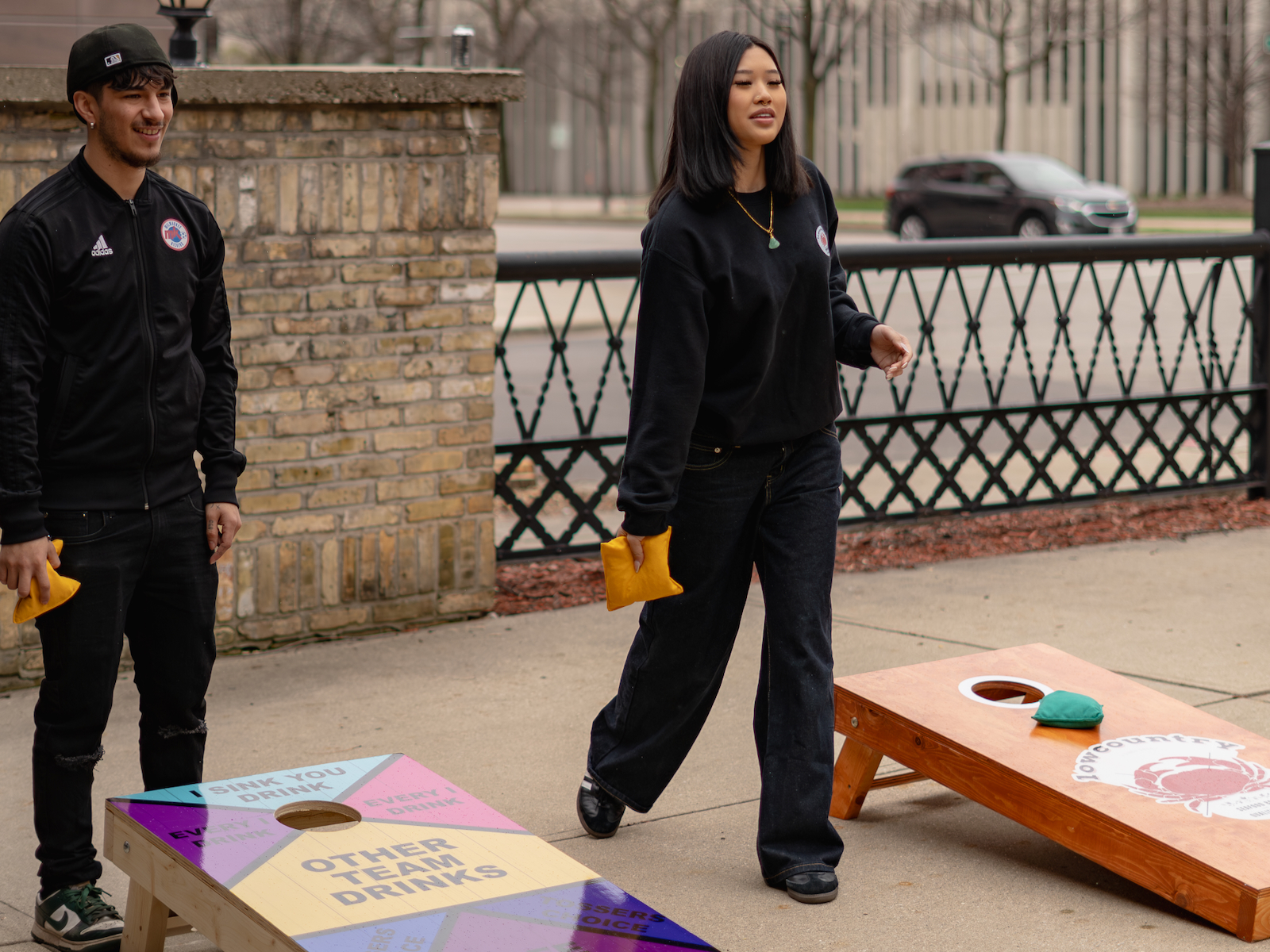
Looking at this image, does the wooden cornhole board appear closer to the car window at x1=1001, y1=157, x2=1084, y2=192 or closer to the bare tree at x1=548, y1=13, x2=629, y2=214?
the car window at x1=1001, y1=157, x2=1084, y2=192

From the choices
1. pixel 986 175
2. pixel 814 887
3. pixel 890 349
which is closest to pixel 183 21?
pixel 890 349

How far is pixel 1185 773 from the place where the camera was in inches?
143

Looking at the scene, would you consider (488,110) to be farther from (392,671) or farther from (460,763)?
(460,763)

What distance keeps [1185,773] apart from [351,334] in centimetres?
329

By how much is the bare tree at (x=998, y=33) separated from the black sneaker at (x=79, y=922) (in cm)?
3951

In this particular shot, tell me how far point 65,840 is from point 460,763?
1.40 m

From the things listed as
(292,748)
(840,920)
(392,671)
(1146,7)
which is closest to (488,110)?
(392,671)

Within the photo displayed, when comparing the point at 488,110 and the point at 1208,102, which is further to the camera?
the point at 1208,102

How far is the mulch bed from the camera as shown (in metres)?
6.59

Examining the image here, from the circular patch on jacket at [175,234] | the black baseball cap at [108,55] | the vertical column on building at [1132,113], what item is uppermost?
the vertical column on building at [1132,113]

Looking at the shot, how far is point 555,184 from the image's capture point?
67125 millimetres

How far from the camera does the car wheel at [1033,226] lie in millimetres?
27592

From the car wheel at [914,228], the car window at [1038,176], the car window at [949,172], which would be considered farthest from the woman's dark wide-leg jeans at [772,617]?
the car wheel at [914,228]

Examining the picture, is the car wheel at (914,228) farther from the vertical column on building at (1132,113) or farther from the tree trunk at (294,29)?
the vertical column on building at (1132,113)
